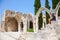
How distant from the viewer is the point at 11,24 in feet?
130

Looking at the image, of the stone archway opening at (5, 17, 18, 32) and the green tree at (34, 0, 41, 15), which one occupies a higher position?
the green tree at (34, 0, 41, 15)

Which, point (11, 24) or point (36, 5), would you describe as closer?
point (36, 5)

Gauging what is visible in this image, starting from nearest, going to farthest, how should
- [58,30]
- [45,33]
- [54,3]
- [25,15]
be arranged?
1. [58,30]
2. [45,33]
3. [54,3]
4. [25,15]

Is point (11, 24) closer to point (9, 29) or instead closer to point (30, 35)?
point (9, 29)

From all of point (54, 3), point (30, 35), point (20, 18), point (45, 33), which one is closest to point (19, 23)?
point (20, 18)

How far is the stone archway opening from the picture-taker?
37.7m

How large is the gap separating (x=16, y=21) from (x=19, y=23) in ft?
7.21

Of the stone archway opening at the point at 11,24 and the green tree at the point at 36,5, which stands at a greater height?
the green tree at the point at 36,5

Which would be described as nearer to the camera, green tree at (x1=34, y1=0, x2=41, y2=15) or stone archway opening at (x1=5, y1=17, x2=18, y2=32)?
green tree at (x1=34, y1=0, x2=41, y2=15)

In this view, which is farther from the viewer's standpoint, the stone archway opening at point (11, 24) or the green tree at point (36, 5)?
the stone archway opening at point (11, 24)

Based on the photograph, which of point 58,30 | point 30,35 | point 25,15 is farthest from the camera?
point 25,15

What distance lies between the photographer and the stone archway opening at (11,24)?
37737 mm

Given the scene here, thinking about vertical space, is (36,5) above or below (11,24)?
above

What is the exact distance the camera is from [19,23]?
123ft
